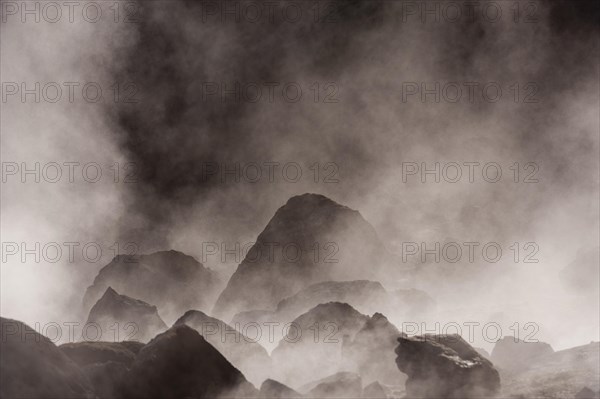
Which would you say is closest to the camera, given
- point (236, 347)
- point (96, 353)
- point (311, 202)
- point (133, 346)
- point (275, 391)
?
point (275, 391)

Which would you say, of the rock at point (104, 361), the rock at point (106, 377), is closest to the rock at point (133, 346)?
the rock at point (104, 361)

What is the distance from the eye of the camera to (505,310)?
38.6m

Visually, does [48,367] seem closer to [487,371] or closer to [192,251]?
[487,371]

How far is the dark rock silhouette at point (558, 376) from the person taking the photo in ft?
Result: 69.2

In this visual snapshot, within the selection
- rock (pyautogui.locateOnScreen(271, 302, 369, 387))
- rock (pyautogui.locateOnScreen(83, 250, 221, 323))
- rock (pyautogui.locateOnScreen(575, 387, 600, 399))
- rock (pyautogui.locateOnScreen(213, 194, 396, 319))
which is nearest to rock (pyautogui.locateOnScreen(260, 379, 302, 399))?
rock (pyautogui.locateOnScreen(271, 302, 369, 387))

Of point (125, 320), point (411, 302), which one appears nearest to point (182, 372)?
point (125, 320)

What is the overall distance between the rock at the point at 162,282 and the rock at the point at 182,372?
909 inches

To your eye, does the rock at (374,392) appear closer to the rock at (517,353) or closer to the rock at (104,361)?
the rock at (517,353)

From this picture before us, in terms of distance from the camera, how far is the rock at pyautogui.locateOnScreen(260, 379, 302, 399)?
816 inches

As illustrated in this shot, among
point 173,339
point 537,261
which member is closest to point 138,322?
point 173,339

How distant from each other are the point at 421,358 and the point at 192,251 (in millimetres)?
46422

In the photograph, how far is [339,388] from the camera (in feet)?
68.6

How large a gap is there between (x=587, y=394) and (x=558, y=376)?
290 centimetres

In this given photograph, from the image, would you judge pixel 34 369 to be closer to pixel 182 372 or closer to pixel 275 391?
pixel 182 372
